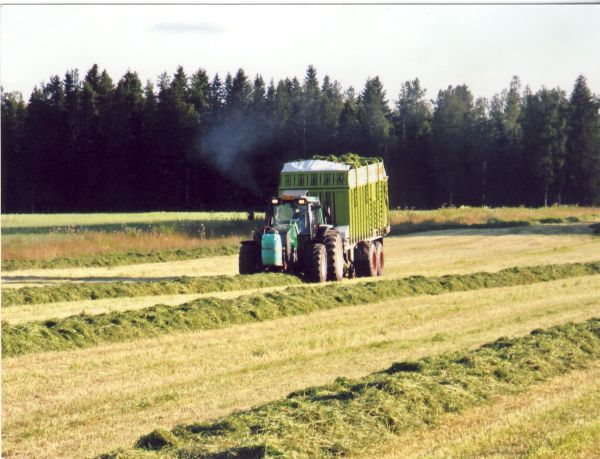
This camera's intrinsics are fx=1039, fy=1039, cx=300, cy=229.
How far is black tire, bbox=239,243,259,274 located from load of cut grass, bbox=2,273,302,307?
22.8 inches

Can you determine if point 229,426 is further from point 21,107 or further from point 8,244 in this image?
point 21,107

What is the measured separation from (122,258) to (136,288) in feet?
31.2

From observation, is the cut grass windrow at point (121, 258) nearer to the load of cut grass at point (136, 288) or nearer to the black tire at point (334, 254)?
the load of cut grass at point (136, 288)

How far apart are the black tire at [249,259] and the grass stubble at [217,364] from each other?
17.0 ft

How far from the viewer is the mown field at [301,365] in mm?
9031

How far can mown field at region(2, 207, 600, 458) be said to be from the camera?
29.6 ft

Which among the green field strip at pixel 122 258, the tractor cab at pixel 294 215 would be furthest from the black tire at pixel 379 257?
the green field strip at pixel 122 258

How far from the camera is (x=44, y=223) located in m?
51.5

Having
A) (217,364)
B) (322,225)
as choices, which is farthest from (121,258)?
(217,364)

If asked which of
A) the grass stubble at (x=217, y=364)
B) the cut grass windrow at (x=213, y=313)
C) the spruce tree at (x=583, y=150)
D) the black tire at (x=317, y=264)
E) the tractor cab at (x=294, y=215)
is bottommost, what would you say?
the grass stubble at (x=217, y=364)

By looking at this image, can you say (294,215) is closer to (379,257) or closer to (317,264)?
(317,264)

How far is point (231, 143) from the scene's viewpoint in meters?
63.4

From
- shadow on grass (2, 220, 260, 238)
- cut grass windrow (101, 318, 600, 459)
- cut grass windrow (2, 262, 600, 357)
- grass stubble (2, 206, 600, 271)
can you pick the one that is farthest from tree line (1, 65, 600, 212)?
cut grass windrow (101, 318, 600, 459)

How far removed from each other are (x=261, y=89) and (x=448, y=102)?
43.8ft
